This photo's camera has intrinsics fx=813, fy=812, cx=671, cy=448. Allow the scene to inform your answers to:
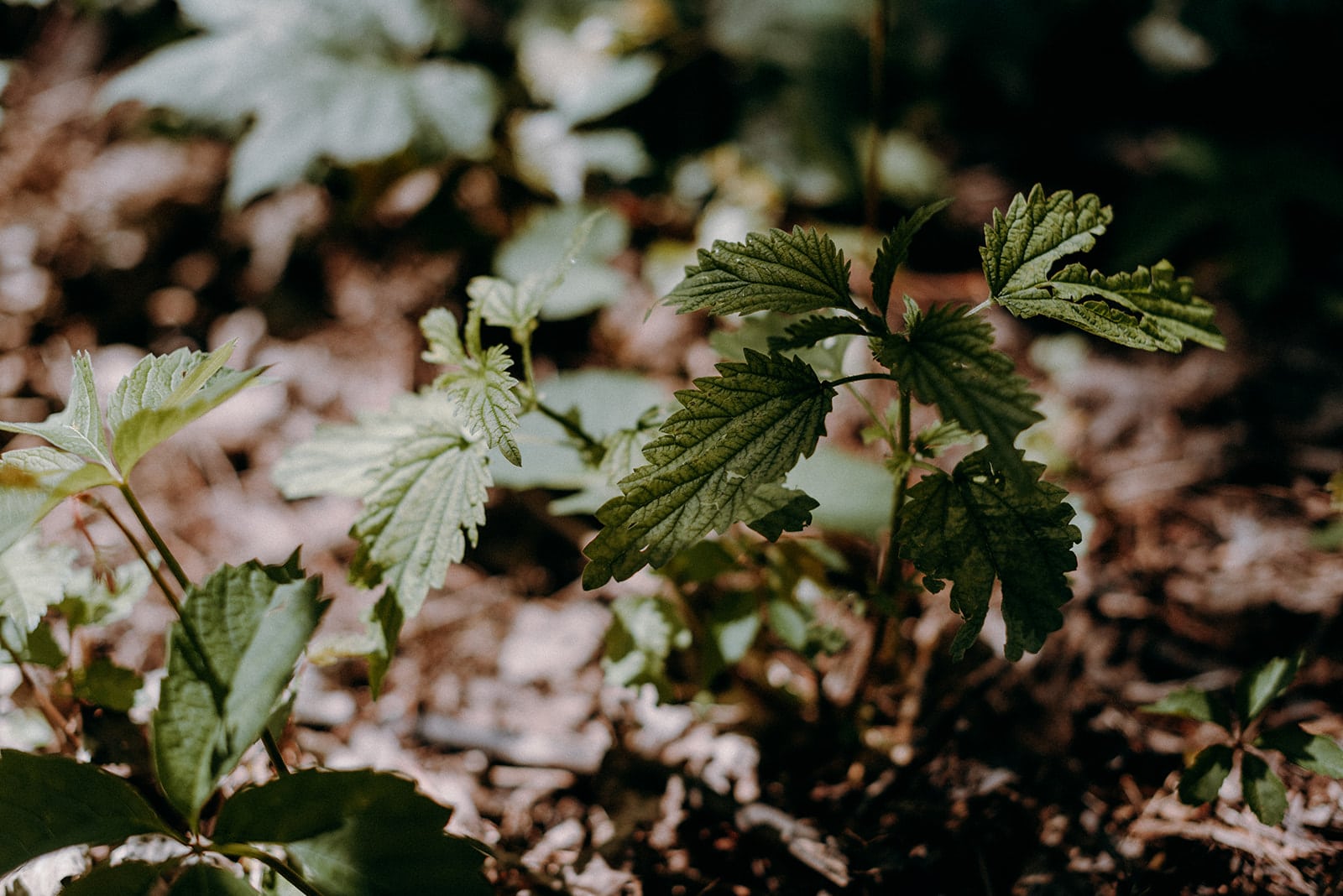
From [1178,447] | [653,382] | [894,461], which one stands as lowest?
[1178,447]

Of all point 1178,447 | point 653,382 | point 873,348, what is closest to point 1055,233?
point 873,348

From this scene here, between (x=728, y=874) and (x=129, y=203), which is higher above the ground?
(x=129, y=203)

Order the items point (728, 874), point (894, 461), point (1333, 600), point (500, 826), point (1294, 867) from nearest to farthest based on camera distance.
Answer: point (894, 461) → point (1294, 867) → point (728, 874) → point (500, 826) → point (1333, 600)

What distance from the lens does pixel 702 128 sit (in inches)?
106

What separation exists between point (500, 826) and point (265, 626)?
2.25 ft

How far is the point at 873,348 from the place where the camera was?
1.00 meters

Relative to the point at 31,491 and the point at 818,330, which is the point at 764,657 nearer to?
the point at 818,330

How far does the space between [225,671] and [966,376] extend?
976mm

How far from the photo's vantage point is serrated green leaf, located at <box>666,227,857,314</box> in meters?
1.03

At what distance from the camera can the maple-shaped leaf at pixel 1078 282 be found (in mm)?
1012

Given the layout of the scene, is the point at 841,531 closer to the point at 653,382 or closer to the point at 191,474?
the point at 653,382

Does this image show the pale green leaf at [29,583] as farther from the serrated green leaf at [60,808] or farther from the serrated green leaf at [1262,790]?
Result: the serrated green leaf at [1262,790]

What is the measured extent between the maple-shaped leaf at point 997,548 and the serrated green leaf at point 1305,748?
46cm

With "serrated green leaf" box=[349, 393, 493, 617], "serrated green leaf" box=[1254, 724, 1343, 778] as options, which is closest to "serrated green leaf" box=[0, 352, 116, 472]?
"serrated green leaf" box=[349, 393, 493, 617]
